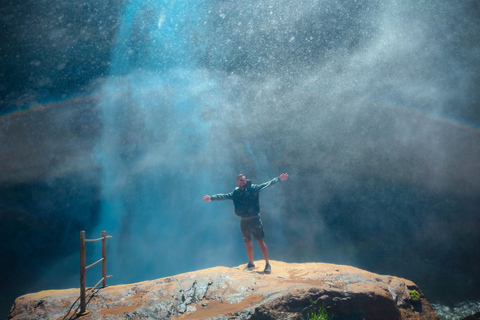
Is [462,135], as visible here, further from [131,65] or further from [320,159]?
[131,65]

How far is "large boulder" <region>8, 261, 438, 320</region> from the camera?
3256 millimetres

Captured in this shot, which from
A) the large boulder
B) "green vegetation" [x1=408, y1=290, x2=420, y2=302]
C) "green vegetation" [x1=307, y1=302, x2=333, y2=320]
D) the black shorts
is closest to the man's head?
the black shorts

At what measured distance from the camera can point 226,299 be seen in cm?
349

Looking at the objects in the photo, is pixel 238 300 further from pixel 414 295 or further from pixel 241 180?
pixel 414 295

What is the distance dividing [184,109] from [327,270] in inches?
422

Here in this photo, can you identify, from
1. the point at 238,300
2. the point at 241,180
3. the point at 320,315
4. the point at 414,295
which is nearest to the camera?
the point at 320,315

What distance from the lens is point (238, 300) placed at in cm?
342

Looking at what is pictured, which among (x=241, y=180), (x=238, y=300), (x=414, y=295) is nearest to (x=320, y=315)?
(x=238, y=300)

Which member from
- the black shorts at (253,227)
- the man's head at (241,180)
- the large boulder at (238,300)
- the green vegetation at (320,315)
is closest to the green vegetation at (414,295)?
the large boulder at (238,300)

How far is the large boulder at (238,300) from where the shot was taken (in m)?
3.26

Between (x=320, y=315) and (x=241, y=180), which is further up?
(x=241, y=180)

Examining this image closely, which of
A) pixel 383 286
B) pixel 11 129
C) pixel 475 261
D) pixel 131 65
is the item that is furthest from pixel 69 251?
pixel 475 261

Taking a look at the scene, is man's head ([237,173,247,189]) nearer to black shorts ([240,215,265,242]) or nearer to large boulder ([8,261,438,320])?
black shorts ([240,215,265,242])

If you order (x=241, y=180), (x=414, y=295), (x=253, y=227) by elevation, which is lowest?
(x=414, y=295)
